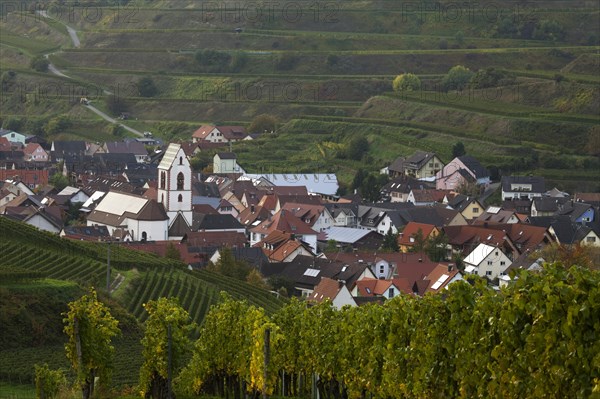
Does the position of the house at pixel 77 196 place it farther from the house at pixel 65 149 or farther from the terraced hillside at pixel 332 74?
the terraced hillside at pixel 332 74

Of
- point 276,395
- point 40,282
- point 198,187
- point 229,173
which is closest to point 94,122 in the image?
point 229,173

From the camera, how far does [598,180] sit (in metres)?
74.9

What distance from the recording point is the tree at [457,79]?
327ft

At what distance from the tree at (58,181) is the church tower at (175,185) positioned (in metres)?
13.0

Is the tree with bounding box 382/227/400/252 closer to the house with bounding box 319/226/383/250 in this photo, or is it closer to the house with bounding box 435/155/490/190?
the house with bounding box 319/226/383/250

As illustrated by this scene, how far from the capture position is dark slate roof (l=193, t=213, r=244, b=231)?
196ft

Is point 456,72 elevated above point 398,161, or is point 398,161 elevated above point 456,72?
point 456,72

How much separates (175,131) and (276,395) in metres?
74.8

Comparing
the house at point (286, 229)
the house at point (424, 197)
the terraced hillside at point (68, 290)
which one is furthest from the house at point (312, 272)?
the house at point (424, 197)

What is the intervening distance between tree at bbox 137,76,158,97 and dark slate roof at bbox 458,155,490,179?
37369mm

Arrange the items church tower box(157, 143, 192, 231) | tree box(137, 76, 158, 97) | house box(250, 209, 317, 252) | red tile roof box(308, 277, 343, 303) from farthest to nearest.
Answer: tree box(137, 76, 158, 97) < church tower box(157, 143, 192, 231) < house box(250, 209, 317, 252) < red tile roof box(308, 277, 343, 303)

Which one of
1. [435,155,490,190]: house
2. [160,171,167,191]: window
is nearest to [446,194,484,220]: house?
[435,155,490,190]: house

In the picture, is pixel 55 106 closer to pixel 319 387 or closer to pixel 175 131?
pixel 175 131

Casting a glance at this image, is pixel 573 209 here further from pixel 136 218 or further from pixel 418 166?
pixel 136 218
